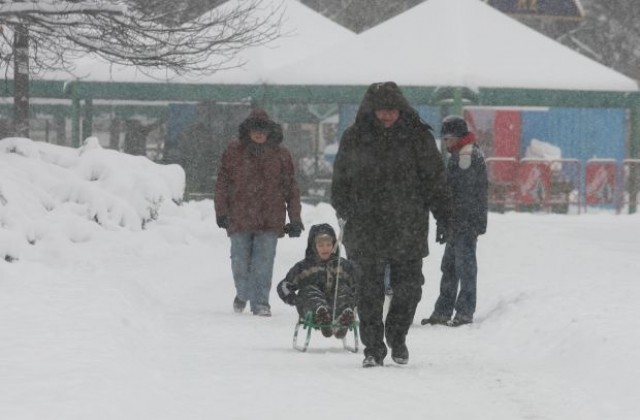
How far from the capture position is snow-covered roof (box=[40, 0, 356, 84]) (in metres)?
30.0

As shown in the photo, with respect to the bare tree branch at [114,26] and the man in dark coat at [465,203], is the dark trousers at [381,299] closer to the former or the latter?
the man in dark coat at [465,203]

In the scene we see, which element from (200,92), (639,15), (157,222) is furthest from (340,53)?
(639,15)

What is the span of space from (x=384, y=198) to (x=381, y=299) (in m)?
0.66

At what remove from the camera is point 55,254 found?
14.7 metres

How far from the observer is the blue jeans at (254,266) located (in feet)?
40.5

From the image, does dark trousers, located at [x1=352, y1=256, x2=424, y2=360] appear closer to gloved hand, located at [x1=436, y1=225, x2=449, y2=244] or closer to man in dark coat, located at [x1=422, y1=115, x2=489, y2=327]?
gloved hand, located at [x1=436, y1=225, x2=449, y2=244]

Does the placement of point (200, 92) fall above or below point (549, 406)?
above

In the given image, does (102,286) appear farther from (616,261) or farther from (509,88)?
(509,88)

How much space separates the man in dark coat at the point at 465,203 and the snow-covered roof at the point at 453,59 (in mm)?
17201

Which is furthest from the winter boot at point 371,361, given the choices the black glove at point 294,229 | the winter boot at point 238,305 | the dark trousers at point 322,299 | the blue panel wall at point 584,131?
the blue panel wall at point 584,131

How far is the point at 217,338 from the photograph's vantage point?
10375 mm

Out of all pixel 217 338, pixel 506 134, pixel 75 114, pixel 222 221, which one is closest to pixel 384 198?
pixel 217 338

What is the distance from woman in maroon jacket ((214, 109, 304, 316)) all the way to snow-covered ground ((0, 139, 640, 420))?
0.36 meters

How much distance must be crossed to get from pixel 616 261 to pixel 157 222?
21.9ft
